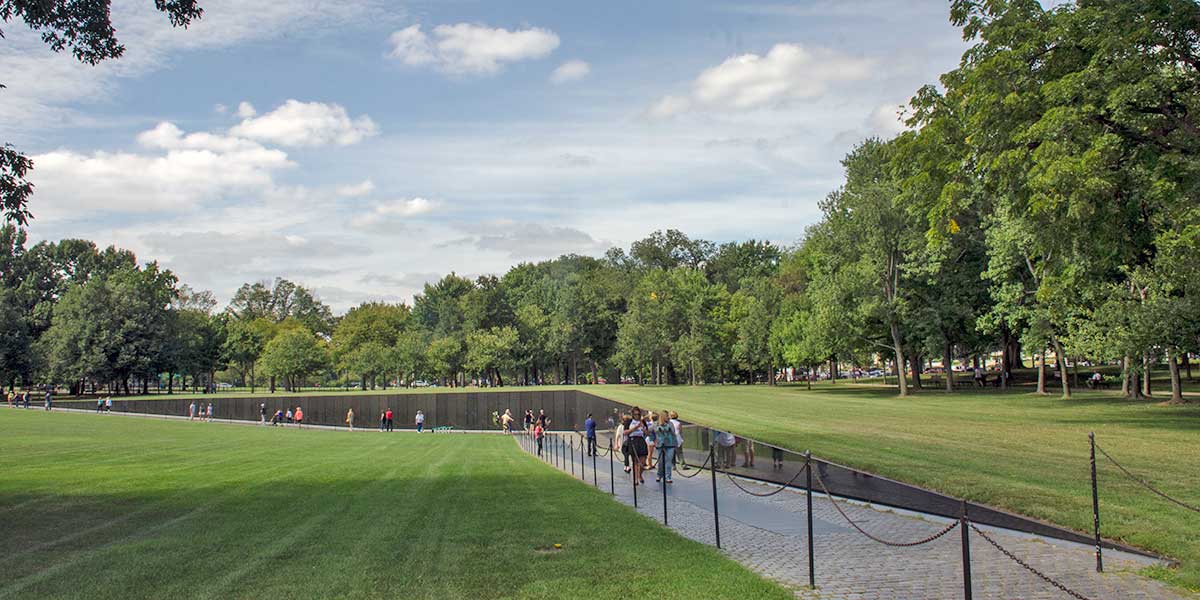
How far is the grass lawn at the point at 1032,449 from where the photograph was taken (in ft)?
36.1

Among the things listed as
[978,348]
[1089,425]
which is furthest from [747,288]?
[1089,425]

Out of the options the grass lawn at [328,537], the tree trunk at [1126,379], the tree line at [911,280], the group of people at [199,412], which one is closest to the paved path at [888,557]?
the grass lawn at [328,537]

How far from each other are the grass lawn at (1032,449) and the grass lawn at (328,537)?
5.61 meters

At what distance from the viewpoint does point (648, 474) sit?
2053 cm

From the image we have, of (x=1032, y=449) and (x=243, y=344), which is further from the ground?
(x=243, y=344)

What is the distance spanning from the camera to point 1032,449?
19469 millimetres

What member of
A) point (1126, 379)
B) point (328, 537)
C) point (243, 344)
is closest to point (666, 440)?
point (328, 537)

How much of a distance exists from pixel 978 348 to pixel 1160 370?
30112 millimetres

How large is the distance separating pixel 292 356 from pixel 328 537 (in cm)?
9411

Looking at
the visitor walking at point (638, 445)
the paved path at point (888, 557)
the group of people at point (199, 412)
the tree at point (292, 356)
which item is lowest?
the group of people at point (199, 412)

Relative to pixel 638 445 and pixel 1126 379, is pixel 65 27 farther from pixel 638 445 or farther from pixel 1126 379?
pixel 1126 379

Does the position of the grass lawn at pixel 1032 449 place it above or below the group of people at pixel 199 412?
above

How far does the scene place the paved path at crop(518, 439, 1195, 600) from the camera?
26.4ft

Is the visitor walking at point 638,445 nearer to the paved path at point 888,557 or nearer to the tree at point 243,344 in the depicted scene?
the paved path at point 888,557
